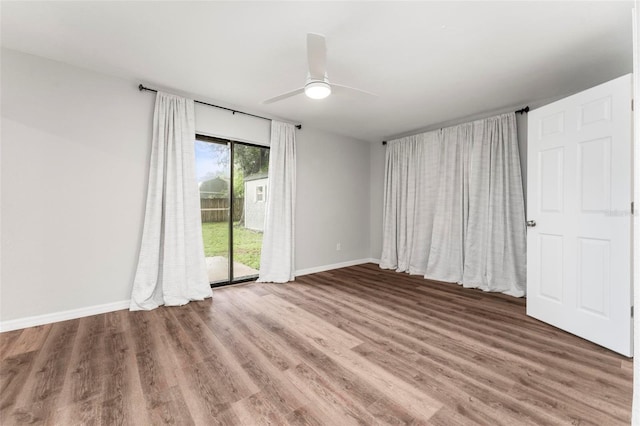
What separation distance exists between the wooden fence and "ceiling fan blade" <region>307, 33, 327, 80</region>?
2298 mm

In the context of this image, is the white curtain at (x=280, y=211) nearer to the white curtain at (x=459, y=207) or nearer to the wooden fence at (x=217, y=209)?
the wooden fence at (x=217, y=209)

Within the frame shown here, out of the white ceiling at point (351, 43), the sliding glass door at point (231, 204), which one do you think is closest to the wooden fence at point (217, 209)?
the sliding glass door at point (231, 204)

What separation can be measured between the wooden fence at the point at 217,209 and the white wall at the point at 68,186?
0.73m

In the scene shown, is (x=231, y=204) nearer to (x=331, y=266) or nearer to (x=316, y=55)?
(x=331, y=266)

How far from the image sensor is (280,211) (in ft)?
13.1

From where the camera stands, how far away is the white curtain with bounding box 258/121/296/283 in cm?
392

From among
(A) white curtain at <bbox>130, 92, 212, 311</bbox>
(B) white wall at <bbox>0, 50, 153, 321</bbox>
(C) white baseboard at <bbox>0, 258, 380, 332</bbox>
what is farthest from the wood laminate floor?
(B) white wall at <bbox>0, 50, 153, 321</bbox>

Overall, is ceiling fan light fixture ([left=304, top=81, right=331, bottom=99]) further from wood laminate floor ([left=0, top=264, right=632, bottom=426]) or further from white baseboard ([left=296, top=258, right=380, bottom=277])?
white baseboard ([left=296, top=258, right=380, bottom=277])

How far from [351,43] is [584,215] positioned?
8.17 ft

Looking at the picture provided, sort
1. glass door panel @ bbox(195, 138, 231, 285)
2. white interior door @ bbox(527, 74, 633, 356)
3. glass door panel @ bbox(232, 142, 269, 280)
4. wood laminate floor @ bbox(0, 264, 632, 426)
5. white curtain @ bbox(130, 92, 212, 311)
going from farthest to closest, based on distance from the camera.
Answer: glass door panel @ bbox(232, 142, 269, 280) → glass door panel @ bbox(195, 138, 231, 285) → white curtain @ bbox(130, 92, 212, 311) → white interior door @ bbox(527, 74, 633, 356) → wood laminate floor @ bbox(0, 264, 632, 426)

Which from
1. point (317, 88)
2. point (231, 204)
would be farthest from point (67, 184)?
point (317, 88)

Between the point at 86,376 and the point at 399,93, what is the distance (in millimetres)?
3818

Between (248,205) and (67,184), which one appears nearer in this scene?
(67,184)

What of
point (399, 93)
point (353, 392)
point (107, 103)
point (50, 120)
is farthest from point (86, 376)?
point (399, 93)
